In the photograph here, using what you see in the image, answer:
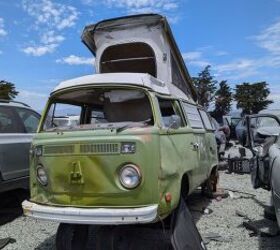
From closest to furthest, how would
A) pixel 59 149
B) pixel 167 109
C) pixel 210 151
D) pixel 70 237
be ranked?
pixel 59 149 < pixel 70 237 < pixel 167 109 < pixel 210 151

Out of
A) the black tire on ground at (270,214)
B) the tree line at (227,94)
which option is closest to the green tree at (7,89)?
the tree line at (227,94)

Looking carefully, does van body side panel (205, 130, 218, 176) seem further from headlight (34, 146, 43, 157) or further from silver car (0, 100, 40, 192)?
headlight (34, 146, 43, 157)

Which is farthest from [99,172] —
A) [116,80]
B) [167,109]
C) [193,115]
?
[193,115]

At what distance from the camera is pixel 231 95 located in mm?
39594

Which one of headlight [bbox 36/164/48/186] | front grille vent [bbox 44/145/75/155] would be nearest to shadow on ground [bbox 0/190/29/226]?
headlight [bbox 36/164/48/186]

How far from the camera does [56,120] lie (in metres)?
6.19

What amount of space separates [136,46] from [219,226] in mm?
3123

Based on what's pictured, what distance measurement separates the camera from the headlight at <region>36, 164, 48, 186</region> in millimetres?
5366

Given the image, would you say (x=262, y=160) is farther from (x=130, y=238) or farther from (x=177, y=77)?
(x=177, y=77)

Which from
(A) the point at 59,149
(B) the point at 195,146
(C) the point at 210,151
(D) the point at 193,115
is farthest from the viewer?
(C) the point at 210,151

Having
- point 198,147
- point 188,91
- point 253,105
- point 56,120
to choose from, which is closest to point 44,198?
point 56,120

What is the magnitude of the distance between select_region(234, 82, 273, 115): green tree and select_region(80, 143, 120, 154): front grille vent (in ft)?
118

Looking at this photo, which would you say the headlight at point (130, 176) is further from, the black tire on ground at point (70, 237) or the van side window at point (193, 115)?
the van side window at point (193, 115)

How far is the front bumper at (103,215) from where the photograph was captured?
4.74 m
